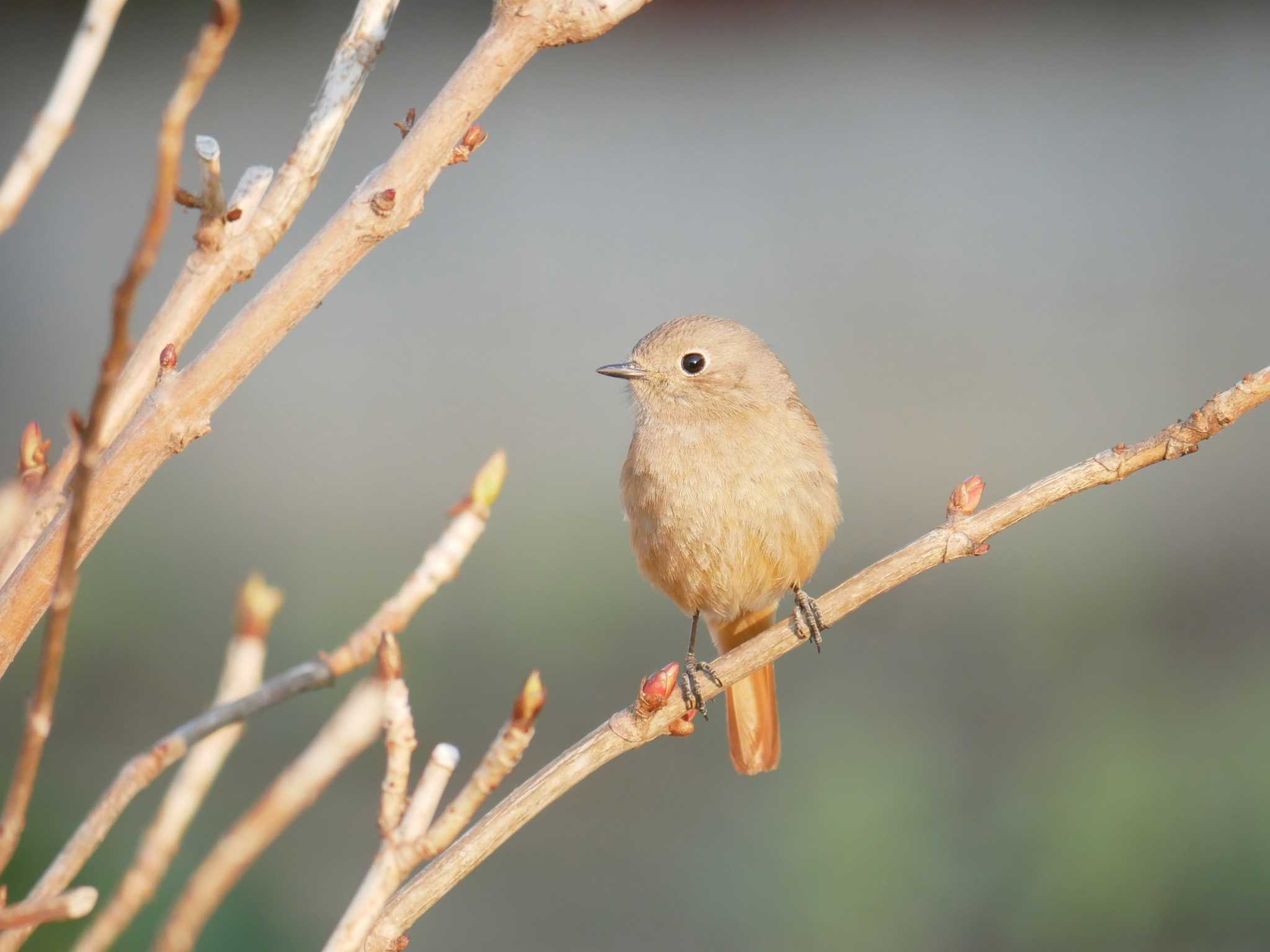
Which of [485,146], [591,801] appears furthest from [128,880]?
[485,146]

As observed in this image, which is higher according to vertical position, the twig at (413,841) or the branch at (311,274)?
the branch at (311,274)

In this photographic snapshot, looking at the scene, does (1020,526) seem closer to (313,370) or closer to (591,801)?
(591,801)

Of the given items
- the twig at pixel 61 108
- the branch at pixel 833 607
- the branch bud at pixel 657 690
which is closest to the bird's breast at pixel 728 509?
the branch at pixel 833 607

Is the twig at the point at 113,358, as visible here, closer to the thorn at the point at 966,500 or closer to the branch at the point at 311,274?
the branch at the point at 311,274

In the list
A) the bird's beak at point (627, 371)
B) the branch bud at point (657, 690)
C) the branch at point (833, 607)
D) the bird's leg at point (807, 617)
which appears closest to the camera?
the branch at point (833, 607)

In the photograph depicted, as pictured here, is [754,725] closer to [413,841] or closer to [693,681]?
[693,681]

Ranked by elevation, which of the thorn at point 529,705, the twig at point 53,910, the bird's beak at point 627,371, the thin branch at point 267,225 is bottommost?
the twig at point 53,910

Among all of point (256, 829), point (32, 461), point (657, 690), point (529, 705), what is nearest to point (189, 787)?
point (256, 829)

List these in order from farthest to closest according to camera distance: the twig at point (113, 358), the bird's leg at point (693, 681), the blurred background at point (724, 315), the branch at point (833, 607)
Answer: the blurred background at point (724, 315)
the bird's leg at point (693, 681)
the branch at point (833, 607)
the twig at point (113, 358)
